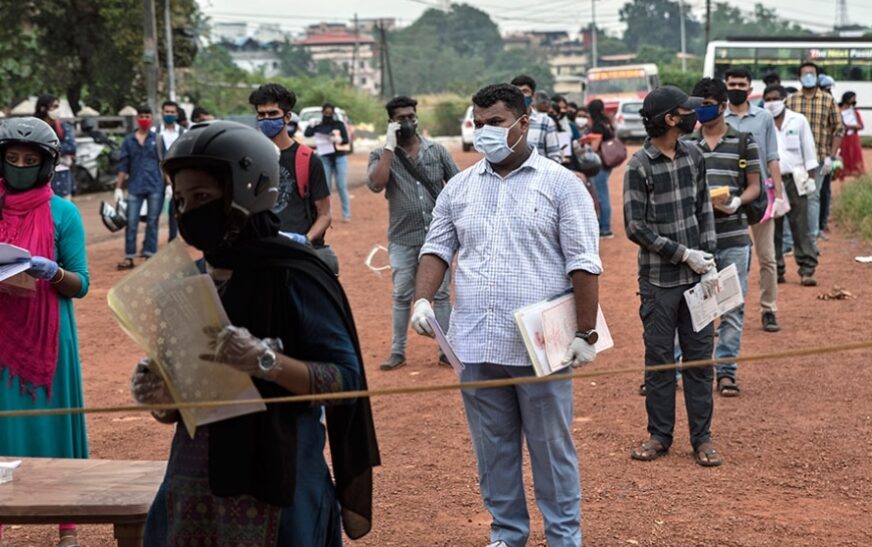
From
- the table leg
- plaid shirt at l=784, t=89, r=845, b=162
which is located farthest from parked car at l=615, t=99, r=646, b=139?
the table leg

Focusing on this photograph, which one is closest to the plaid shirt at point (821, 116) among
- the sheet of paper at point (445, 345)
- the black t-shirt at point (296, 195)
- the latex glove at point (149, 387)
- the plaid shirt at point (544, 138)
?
the plaid shirt at point (544, 138)

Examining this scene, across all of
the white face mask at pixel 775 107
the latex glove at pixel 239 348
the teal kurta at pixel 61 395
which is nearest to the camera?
the latex glove at pixel 239 348

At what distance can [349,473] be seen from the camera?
334 centimetres

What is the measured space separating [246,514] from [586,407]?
5.10 m

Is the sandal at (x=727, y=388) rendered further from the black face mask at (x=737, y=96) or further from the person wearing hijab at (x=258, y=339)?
the person wearing hijab at (x=258, y=339)

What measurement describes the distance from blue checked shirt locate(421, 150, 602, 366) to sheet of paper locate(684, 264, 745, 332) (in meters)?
1.70

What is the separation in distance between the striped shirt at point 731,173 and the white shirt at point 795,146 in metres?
4.12

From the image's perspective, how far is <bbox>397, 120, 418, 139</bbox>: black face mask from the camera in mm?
8516

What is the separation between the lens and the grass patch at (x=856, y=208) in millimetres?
16047

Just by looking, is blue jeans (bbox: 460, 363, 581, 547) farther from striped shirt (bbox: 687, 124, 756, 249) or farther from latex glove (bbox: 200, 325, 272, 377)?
striped shirt (bbox: 687, 124, 756, 249)

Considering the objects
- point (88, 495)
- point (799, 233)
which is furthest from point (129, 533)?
point (799, 233)

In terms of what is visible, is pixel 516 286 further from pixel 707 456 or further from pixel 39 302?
pixel 707 456

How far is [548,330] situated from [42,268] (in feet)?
6.77

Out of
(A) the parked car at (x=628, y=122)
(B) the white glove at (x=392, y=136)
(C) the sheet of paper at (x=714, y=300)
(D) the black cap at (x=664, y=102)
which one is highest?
(D) the black cap at (x=664, y=102)
